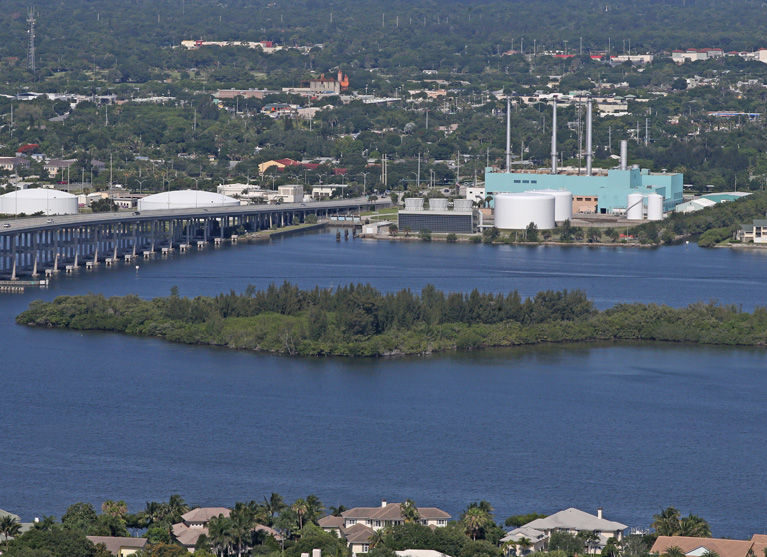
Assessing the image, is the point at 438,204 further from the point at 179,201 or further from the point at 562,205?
the point at 179,201

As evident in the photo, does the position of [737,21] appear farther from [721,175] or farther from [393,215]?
[393,215]

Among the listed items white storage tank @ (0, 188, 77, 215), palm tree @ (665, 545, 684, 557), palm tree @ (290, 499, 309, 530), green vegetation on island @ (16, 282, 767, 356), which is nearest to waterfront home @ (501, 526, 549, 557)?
palm tree @ (665, 545, 684, 557)

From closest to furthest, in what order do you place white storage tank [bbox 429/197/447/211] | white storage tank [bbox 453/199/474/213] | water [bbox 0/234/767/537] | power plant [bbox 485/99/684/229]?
1. water [bbox 0/234/767/537]
2. white storage tank [bbox 429/197/447/211]
3. white storage tank [bbox 453/199/474/213]
4. power plant [bbox 485/99/684/229]

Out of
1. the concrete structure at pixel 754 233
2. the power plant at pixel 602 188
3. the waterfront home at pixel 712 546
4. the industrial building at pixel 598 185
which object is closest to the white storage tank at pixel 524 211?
the power plant at pixel 602 188

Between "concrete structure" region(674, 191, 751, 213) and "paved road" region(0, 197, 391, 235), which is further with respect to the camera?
"concrete structure" region(674, 191, 751, 213)

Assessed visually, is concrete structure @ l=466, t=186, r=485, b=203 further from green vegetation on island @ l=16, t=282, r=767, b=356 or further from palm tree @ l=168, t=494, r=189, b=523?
palm tree @ l=168, t=494, r=189, b=523

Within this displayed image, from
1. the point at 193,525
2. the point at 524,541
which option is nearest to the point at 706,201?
the point at 524,541

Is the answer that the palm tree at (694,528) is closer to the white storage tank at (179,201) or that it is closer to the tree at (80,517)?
the tree at (80,517)

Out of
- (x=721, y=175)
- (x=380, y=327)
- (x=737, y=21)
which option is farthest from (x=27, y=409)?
(x=737, y=21)
